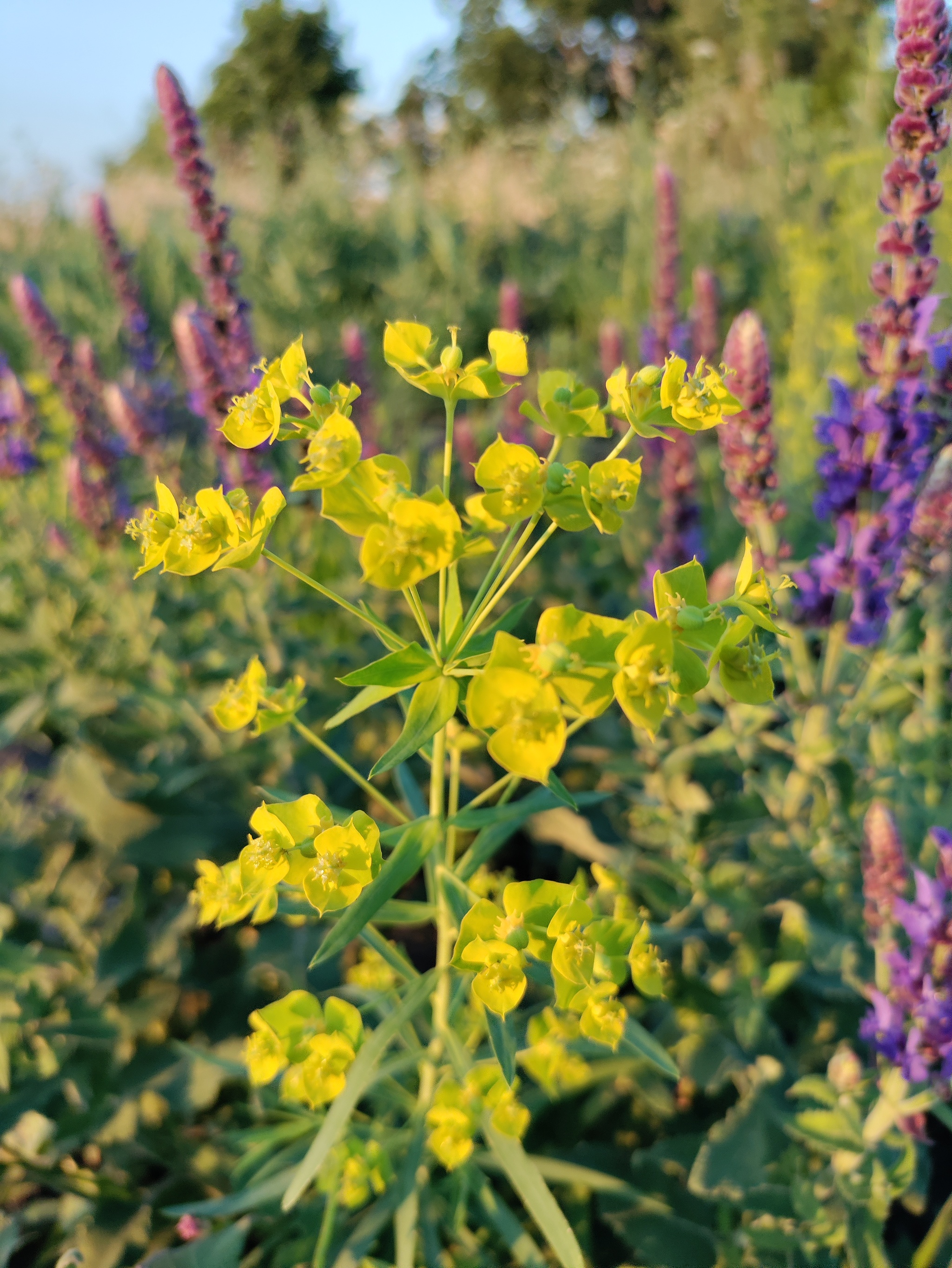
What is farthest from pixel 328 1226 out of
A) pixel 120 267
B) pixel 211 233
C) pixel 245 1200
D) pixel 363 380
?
pixel 120 267

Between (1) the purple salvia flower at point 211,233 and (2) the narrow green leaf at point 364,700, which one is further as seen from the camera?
(1) the purple salvia flower at point 211,233

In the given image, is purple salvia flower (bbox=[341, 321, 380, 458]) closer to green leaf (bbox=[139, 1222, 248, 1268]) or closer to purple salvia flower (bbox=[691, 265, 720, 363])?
purple salvia flower (bbox=[691, 265, 720, 363])

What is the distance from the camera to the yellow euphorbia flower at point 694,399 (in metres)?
0.98

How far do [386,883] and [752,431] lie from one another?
1.31 metres

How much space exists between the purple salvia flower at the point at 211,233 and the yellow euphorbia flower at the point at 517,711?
5.57ft

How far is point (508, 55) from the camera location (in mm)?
25812

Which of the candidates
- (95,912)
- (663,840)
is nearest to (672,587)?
(663,840)

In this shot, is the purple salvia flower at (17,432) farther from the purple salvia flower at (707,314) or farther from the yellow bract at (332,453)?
the purple salvia flower at (707,314)

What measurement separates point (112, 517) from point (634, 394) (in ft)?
7.23

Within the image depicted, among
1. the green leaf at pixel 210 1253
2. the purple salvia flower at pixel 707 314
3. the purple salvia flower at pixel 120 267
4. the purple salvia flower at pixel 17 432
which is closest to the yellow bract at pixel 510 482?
the green leaf at pixel 210 1253

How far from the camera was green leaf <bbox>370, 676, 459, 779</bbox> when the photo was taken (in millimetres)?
854

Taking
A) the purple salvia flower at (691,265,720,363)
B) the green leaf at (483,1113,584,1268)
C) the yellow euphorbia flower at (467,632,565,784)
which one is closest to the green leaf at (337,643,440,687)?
the yellow euphorbia flower at (467,632,565,784)

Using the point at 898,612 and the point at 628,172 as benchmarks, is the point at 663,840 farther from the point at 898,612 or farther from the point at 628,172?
the point at 628,172

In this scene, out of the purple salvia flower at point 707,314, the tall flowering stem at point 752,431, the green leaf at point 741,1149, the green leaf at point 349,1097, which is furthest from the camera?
the purple salvia flower at point 707,314
